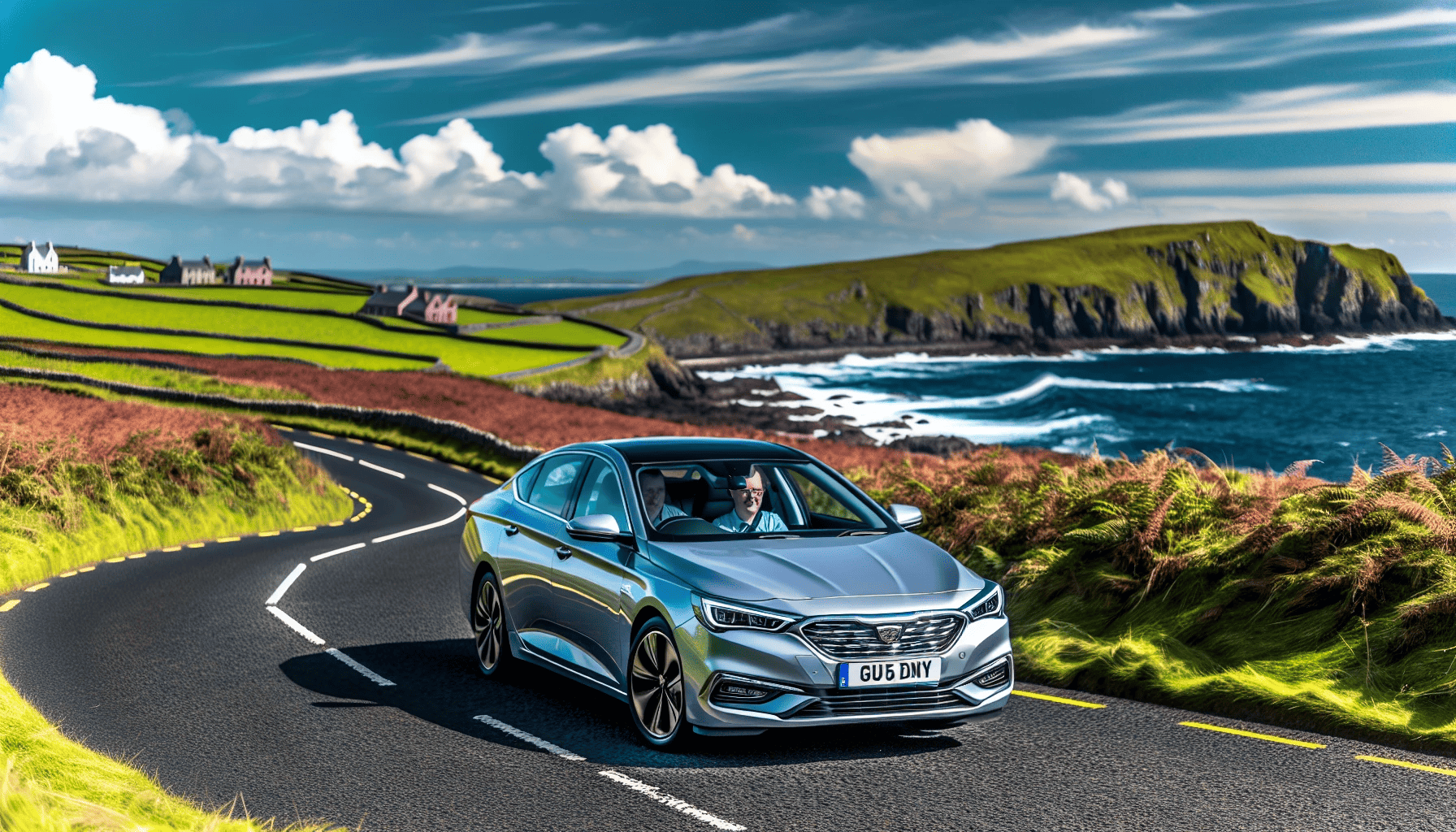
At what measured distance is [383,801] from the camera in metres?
6.29

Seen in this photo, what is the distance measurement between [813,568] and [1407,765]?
3515 mm

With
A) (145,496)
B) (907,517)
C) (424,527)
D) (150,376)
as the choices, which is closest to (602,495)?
(907,517)

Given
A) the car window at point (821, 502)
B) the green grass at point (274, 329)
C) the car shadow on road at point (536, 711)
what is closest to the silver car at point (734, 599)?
the car shadow on road at point (536, 711)

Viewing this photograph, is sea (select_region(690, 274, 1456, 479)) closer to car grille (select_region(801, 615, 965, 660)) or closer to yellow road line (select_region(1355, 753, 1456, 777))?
yellow road line (select_region(1355, 753, 1456, 777))

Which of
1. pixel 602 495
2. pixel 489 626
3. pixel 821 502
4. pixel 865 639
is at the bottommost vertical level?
pixel 821 502

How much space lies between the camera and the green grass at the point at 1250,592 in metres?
8.06

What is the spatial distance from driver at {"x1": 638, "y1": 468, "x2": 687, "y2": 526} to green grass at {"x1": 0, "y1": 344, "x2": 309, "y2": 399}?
4037 centimetres

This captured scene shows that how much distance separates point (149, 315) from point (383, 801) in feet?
289

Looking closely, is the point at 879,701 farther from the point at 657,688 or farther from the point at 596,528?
the point at 596,528

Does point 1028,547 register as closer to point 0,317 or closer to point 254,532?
point 254,532

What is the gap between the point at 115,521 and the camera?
58.2 feet

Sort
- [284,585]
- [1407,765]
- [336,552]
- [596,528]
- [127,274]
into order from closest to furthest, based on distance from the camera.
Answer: [1407,765], [596,528], [284,585], [336,552], [127,274]

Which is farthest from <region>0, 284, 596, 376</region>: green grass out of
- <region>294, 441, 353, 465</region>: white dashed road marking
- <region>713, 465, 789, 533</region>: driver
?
<region>713, 465, 789, 533</region>: driver

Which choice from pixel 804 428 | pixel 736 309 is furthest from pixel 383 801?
pixel 736 309
